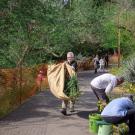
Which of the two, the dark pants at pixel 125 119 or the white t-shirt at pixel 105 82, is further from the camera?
the white t-shirt at pixel 105 82

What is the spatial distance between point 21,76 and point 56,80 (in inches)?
173

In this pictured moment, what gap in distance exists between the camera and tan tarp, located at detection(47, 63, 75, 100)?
13625 mm

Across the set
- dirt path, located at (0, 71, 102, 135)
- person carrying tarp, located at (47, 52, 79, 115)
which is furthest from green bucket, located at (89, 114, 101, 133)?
person carrying tarp, located at (47, 52, 79, 115)

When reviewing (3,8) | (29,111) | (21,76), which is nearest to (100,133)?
(29,111)

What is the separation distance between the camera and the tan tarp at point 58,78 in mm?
13625

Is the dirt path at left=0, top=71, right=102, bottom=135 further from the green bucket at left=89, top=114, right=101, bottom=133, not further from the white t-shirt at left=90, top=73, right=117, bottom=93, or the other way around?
the white t-shirt at left=90, top=73, right=117, bottom=93

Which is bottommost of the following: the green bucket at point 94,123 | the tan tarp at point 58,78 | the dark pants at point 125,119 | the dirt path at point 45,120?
the dirt path at point 45,120

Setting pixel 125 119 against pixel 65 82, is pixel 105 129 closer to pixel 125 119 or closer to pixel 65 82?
pixel 125 119

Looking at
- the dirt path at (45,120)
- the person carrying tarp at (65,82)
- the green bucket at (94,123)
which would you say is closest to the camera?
the green bucket at (94,123)

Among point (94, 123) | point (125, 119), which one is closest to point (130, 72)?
point (94, 123)

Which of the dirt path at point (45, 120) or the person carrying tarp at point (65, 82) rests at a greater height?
the person carrying tarp at point (65, 82)

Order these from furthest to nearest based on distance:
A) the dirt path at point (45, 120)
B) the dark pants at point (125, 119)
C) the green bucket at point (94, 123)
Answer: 1. the dirt path at point (45, 120)
2. the green bucket at point (94, 123)
3. the dark pants at point (125, 119)

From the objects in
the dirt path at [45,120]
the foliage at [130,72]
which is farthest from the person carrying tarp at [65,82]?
the foliage at [130,72]

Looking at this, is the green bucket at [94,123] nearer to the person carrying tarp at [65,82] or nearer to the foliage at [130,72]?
the person carrying tarp at [65,82]
